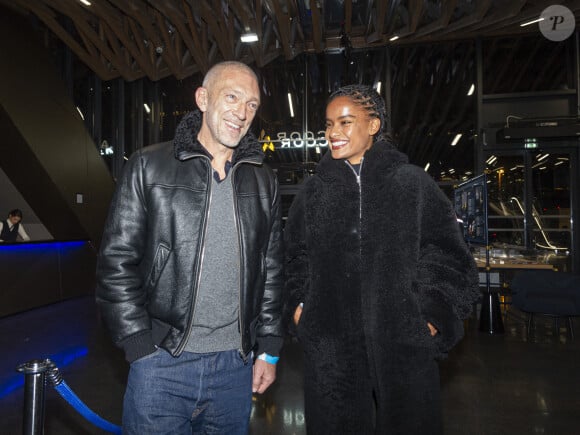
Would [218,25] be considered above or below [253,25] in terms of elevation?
above

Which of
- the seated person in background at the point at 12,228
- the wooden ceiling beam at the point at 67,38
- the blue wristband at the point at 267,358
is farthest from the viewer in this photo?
the seated person in background at the point at 12,228

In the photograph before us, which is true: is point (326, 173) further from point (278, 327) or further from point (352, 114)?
point (278, 327)

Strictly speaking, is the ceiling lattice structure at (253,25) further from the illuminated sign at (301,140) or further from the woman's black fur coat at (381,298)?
the woman's black fur coat at (381,298)

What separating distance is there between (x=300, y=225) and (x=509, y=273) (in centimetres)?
663

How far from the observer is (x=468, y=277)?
1611 mm

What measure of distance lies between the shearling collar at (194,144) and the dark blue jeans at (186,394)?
2.13 ft

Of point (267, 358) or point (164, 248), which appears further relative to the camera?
point (267, 358)

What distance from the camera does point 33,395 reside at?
1320 millimetres

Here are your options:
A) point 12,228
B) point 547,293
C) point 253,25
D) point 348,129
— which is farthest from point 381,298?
point 12,228

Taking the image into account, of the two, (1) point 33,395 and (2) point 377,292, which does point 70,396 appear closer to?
(1) point 33,395

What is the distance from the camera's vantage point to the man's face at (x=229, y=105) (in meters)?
1.45

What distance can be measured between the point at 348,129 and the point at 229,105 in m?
0.53

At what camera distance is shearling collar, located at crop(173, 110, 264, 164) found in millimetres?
1410

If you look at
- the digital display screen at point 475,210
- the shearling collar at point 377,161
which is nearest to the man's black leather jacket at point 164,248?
the shearling collar at point 377,161
